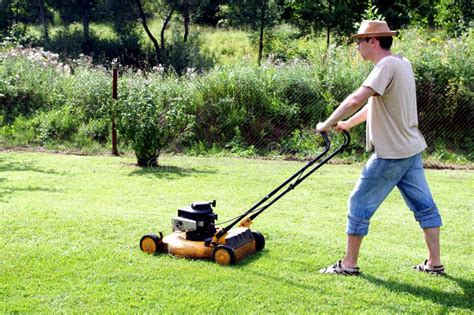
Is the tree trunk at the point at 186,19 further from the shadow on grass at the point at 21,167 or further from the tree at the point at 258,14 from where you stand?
the shadow on grass at the point at 21,167

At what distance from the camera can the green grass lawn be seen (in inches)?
175

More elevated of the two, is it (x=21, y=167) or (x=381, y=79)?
(x=381, y=79)

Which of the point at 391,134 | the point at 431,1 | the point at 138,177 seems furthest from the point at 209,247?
the point at 431,1

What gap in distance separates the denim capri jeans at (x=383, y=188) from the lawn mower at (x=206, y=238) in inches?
18.2

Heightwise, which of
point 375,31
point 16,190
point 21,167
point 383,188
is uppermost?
point 375,31

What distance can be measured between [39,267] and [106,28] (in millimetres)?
30186

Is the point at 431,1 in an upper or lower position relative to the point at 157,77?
upper

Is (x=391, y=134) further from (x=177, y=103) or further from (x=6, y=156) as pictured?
(x=6, y=156)

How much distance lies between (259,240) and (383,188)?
4.24 ft

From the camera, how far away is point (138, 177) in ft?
31.7

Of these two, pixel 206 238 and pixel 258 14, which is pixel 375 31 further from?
pixel 258 14

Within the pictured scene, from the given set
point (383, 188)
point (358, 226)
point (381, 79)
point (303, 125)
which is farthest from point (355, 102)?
point (303, 125)

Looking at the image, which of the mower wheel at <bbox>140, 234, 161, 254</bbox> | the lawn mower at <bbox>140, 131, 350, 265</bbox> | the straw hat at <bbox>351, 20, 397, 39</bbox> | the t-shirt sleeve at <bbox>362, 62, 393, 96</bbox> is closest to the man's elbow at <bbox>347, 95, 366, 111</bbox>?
the t-shirt sleeve at <bbox>362, 62, 393, 96</bbox>

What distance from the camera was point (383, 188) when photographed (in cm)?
481
